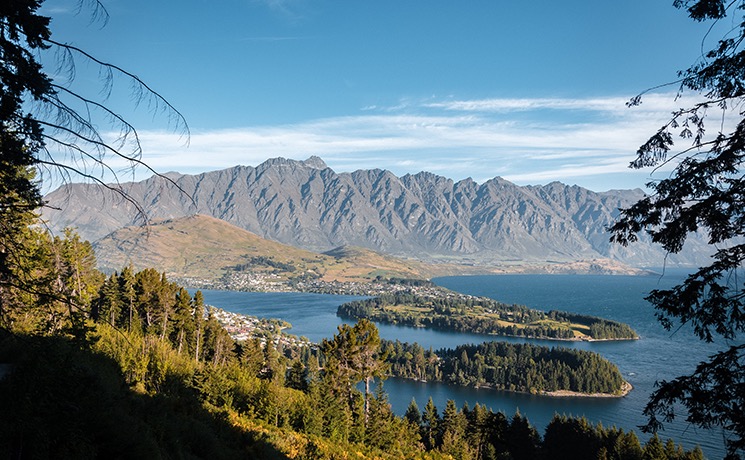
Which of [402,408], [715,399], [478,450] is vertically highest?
[715,399]

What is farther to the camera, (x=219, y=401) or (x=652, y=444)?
(x=652, y=444)

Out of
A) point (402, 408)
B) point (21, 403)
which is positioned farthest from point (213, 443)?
point (402, 408)

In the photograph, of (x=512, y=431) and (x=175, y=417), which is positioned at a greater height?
(x=175, y=417)

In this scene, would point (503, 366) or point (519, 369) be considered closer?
point (519, 369)

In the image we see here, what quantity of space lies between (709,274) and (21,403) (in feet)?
36.5

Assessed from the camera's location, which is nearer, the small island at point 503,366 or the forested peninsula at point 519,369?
the forested peninsula at point 519,369

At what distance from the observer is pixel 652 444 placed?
156 feet

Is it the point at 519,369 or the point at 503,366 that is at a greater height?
the point at 503,366

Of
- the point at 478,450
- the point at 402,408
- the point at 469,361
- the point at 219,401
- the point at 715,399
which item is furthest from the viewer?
the point at 469,361

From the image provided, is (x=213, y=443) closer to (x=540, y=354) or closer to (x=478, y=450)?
(x=478, y=450)

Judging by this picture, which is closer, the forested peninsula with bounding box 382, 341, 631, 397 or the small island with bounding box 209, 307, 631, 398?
the forested peninsula with bounding box 382, 341, 631, 397

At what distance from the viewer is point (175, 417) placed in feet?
55.8

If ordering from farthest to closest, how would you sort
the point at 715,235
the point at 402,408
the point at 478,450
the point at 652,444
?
the point at 402,408
the point at 478,450
the point at 652,444
the point at 715,235

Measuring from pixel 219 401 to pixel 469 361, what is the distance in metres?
110
